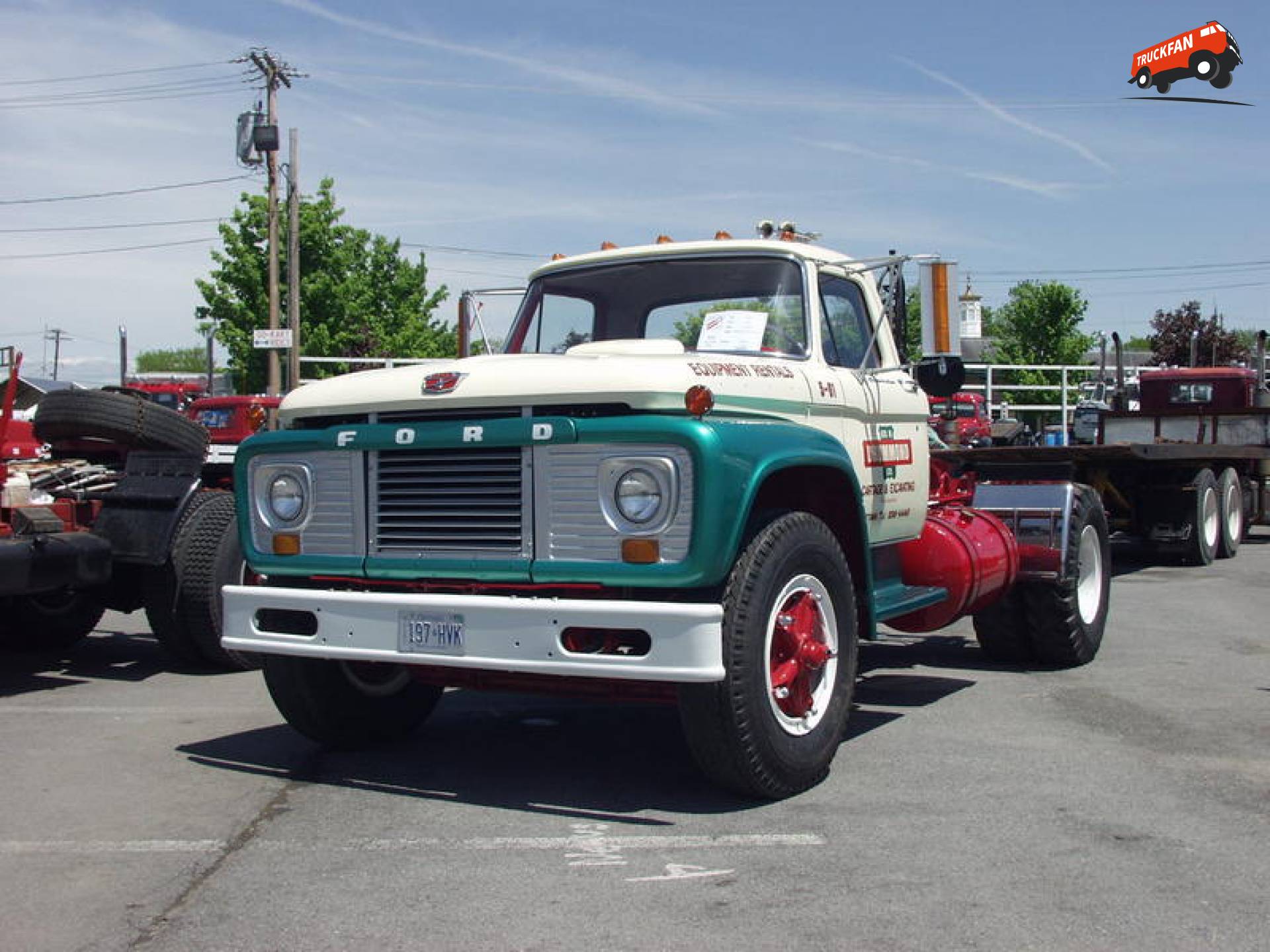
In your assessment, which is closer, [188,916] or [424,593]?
[188,916]

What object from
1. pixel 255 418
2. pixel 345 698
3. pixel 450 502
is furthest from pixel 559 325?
pixel 345 698

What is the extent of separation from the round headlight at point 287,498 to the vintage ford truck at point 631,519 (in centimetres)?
1

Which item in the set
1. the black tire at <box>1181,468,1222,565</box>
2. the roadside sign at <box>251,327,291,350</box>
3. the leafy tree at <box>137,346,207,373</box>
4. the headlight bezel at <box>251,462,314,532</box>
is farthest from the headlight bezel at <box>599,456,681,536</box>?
the leafy tree at <box>137,346,207,373</box>

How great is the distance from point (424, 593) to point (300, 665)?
0.94 metres

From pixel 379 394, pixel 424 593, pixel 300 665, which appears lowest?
pixel 300 665

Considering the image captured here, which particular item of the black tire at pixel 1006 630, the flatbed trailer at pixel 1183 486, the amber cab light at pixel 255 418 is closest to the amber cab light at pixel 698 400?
the amber cab light at pixel 255 418

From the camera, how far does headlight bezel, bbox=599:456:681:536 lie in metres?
4.83

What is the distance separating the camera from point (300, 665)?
585 cm

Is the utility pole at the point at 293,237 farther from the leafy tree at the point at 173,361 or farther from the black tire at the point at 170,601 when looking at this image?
the leafy tree at the point at 173,361

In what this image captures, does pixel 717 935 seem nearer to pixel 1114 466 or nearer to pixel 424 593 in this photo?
pixel 424 593

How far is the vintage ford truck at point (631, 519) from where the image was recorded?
191 inches

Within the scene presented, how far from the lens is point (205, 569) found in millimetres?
7711

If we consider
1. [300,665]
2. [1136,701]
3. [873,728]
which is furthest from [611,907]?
[1136,701]

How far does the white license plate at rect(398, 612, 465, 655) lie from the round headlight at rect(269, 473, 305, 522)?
80 cm
